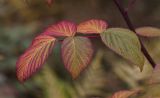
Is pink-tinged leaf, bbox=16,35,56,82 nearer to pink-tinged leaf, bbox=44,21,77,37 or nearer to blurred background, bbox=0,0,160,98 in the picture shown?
pink-tinged leaf, bbox=44,21,77,37

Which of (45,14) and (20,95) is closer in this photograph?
(20,95)

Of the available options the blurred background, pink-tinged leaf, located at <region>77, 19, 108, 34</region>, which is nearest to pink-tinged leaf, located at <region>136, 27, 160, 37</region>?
pink-tinged leaf, located at <region>77, 19, 108, 34</region>

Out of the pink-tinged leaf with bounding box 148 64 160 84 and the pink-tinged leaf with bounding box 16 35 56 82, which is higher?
the pink-tinged leaf with bounding box 16 35 56 82

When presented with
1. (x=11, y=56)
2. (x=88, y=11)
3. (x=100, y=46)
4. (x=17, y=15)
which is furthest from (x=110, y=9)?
(x=11, y=56)

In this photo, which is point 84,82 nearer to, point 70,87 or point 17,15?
point 70,87

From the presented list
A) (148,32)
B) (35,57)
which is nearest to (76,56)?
(35,57)

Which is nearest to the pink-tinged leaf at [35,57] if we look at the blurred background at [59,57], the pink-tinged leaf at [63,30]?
the pink-tinged leaf at [63,30]
